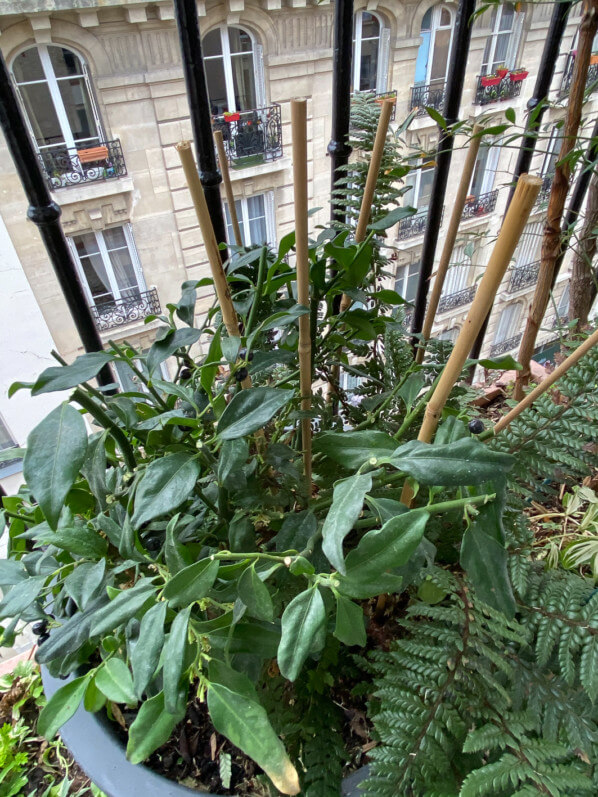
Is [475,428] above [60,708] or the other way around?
above

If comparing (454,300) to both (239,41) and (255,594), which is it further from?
(255,594)

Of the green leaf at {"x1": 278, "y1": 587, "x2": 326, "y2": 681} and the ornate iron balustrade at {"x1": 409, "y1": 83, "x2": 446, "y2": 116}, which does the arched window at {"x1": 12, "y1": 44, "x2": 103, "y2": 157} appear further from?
the green leaf at {"x1": 278, "y1": 587, "x2": 326, "y2": 681}

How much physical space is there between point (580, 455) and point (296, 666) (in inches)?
14.7

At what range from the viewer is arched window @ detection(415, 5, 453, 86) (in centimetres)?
292

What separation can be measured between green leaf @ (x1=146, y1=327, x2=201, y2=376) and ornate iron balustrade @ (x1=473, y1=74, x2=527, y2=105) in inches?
131

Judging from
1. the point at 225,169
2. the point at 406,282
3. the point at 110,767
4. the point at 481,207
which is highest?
the point at 225,169

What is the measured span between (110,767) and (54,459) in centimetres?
37

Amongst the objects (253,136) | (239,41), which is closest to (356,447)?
(253,136)

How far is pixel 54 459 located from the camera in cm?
36

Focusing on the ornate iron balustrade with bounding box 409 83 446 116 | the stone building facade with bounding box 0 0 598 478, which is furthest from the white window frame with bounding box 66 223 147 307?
the ornate iron balustrade with bounding box 409 83 446 116

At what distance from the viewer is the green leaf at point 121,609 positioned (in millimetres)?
379

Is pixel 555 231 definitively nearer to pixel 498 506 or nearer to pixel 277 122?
pixel 498 506

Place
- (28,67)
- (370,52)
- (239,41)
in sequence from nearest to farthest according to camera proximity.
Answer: (28,67) → (239,41) → (370,52)

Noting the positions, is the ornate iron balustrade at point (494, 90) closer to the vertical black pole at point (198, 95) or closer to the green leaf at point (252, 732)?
the vertical black pole at point (198, 95)
